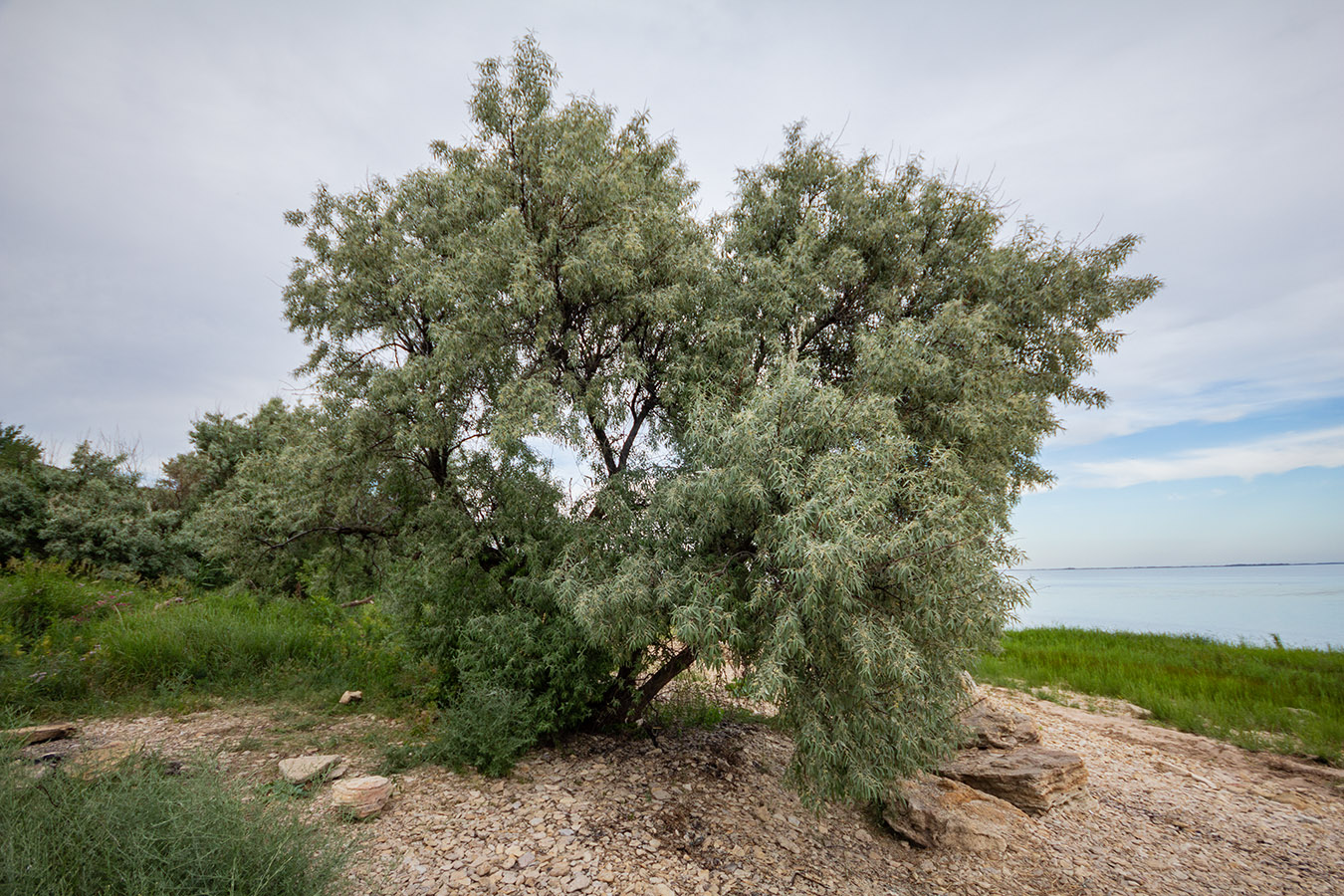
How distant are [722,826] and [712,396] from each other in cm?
421

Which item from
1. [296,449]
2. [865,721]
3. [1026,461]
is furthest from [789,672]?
[296,449]

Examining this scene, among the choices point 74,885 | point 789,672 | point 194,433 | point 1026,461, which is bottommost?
point 74,885

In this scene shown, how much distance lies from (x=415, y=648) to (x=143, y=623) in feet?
16.0

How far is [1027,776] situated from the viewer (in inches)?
233

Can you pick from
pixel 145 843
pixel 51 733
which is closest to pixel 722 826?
pixel 145 843

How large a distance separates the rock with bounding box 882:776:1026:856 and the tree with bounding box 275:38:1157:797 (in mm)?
1099

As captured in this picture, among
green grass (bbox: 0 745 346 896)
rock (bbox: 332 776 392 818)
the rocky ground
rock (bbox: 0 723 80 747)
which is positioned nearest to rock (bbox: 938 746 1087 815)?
Answer: the rocky ground

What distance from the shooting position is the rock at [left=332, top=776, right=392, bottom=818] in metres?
4.46

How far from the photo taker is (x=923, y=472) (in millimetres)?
4805

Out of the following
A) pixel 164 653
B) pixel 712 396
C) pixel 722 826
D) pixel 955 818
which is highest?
pixel 712 396

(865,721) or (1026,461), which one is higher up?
(1026,461)

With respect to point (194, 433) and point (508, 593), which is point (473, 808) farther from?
point (194, 433)

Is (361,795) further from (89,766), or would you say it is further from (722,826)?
(722,826)

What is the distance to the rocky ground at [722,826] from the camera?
424 cm
